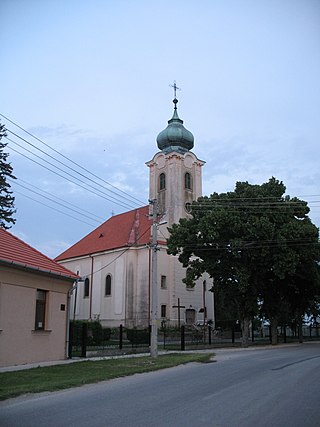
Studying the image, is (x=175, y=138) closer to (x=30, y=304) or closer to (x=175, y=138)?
(x=175, y=138)

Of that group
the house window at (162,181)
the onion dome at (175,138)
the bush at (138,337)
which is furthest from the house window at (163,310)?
the onion dome at (175,138)

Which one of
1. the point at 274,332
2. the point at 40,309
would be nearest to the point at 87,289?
the point at 274,332

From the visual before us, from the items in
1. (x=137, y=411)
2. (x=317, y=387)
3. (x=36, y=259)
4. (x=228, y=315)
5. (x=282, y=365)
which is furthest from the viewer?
(x=228, y=315)

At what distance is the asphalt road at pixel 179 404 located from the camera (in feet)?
23.8

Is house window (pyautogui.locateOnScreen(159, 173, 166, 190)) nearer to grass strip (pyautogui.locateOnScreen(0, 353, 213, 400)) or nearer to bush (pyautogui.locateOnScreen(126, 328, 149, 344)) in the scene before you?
bush (pyautogui.locateOnScreen(126, 328, 149, 344))

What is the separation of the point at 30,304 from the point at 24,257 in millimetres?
1779

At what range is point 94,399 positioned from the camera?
9391 mm

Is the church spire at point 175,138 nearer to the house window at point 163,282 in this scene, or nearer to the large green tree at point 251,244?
the house window at point 163,282

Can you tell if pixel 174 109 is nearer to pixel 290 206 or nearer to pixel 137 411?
pixel 290 206

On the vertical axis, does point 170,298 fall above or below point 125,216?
below

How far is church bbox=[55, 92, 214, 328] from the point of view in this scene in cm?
4609

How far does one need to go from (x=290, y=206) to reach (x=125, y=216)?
28.3m

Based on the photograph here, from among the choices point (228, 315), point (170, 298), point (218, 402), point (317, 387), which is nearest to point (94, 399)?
point (218, 402)

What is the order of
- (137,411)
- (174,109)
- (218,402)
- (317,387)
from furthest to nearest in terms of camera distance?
(174,109) → (317,387) → (218,402) → (137,411)
